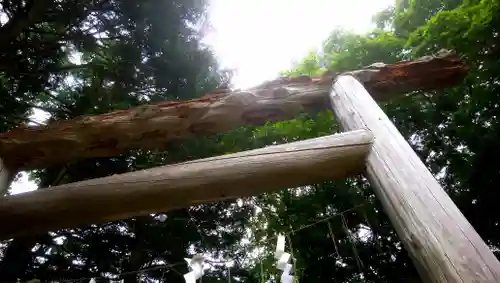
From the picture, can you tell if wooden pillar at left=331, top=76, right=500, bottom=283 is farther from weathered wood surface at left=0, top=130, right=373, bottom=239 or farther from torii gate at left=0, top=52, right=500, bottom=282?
weathered wood surface at left=0, top=130, right=373, bottom=239

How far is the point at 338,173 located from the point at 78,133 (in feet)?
5.14

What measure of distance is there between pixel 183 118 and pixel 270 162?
0.74 m

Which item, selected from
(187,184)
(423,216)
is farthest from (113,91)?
(423,216)

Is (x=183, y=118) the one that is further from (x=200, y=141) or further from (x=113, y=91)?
(x=113, y=91)

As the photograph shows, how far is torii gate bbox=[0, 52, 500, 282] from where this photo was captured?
135cm

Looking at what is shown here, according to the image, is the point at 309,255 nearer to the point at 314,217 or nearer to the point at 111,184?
the point at 314,217

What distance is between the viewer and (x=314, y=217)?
3861mm

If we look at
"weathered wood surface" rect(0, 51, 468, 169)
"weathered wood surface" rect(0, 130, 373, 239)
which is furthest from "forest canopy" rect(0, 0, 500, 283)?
"weathered wood surface" rect(0, 130, 373, 239)

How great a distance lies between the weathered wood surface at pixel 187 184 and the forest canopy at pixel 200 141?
1726 millimetres

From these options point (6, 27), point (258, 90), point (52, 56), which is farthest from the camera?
point (52, 56)

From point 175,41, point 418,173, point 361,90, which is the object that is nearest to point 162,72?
point 175,41

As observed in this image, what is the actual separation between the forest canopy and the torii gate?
1.33 meters

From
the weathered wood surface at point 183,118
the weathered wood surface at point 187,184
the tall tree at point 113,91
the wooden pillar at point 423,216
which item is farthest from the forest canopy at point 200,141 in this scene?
the wooden pillar at point 423,216

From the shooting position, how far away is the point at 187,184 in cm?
193
